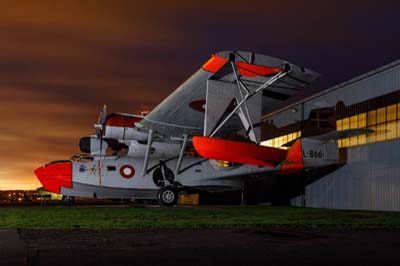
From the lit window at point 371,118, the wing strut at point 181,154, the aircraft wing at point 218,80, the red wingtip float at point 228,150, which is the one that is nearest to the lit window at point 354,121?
the lit window at point 371,118

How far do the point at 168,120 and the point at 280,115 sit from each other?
16.3 m

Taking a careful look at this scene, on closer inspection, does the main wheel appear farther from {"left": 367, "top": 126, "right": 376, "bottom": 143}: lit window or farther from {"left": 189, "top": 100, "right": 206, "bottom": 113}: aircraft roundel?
{"left": 367, "top": 126, "right": 376, "bottom": 143}: lit window

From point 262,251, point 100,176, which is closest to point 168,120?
point 100,176

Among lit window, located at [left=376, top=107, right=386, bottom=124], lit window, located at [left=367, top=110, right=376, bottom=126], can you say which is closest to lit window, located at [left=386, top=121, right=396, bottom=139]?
lit window, located at [left=376, top=107, right=386, bottom=124]

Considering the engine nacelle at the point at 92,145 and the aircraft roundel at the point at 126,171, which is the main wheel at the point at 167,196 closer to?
the aircraft roundel at the point at 126,171

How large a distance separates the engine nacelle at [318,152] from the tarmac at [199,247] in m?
13.0

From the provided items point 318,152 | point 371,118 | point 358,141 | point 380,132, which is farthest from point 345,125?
point 318,152

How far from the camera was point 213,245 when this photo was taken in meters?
9.67

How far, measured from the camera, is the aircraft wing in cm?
1658

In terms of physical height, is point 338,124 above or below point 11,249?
above

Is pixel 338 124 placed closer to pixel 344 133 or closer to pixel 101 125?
pixel 344 133

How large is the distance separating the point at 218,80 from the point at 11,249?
10699 mm

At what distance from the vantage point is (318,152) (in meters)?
26.0

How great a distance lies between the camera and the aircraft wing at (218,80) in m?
16.6
